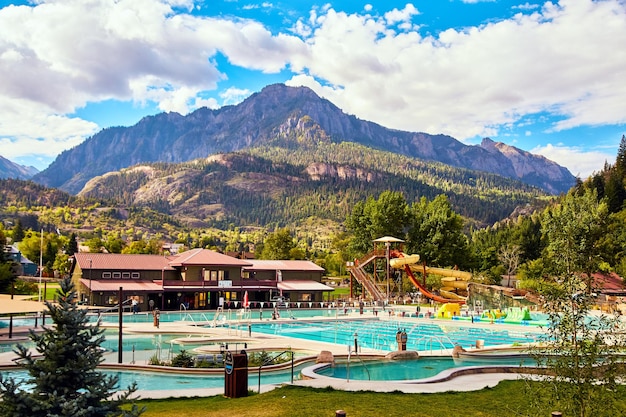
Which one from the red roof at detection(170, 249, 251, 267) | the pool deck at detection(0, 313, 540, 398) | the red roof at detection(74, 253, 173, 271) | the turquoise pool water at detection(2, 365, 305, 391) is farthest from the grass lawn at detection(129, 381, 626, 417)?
the red roof at detection(74, 253, 173, 271)

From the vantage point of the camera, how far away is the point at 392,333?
3725 centimetres

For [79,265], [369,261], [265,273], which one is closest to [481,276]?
[369,261]

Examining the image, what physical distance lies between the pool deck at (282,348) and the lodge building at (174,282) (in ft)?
40.5

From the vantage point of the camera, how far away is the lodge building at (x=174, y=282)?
49.2 meters

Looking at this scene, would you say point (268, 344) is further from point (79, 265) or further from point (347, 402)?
point (79, 265)

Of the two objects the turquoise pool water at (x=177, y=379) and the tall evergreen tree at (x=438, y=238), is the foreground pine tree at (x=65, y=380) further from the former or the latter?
the tall evergreen tree at (x=438, y=238)

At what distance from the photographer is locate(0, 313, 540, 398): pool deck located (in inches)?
623

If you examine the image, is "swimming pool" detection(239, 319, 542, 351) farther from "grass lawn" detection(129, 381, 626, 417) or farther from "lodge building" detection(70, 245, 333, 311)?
"grass lawn" detection(129, 381, 626, 417)

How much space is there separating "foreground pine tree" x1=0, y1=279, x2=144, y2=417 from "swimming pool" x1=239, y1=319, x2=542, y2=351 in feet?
75.2

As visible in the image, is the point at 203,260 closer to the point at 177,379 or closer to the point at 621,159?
the point at 177,379

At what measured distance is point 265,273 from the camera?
6112 cm

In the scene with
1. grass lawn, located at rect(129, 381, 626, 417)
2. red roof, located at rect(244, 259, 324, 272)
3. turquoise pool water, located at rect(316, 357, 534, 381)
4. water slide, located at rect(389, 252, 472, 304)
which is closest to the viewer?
grass lawn, located at rect(129, 381, 626, 417)

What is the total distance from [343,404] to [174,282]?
1553 inches

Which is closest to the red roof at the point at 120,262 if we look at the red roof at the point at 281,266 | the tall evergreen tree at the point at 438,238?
the red roof at the point at 281,266
